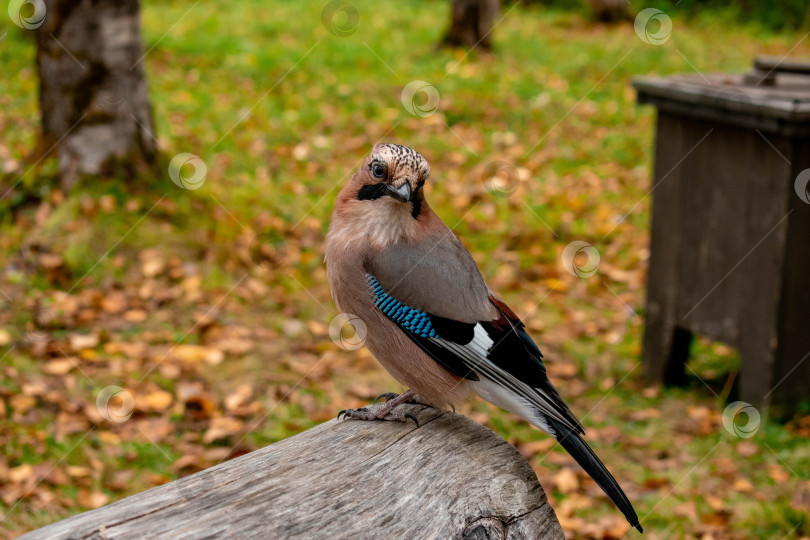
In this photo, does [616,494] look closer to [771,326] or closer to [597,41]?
[771,326]

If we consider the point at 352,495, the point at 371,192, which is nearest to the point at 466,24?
the point at 371,192

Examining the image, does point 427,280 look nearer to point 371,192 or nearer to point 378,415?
point 371,192

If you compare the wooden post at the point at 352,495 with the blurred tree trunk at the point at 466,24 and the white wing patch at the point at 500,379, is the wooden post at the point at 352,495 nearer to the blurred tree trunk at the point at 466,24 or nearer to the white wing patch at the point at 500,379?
the white wing patch at the point at 500,379

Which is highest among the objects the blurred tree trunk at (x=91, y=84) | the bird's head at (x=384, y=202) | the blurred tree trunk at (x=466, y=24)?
the blurred tree trunk at (x=466, y=24)

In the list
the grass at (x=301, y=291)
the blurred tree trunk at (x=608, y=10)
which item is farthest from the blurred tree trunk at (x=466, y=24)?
the blurred tree trunk at (x=608, y=10)

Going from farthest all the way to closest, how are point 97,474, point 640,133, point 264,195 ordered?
1. point 640,133
2. point 264,195
3. point 97,474

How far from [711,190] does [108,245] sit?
158 inches

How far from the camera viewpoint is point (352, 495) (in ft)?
6.84

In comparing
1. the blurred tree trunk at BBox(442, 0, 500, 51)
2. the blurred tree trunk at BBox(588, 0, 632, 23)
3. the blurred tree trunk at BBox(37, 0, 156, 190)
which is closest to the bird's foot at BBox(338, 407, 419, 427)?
the blurred tree trunk at BBox(37, 0, 156, 190)

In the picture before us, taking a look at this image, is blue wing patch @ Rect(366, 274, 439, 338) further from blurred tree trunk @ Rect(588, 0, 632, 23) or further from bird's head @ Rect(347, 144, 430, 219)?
blurred tree trunk @ Rect(588, 0, 632, 23)

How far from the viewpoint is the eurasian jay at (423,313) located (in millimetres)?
2617

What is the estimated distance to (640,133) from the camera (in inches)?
401

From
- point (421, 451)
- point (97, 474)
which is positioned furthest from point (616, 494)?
point (97, 474)

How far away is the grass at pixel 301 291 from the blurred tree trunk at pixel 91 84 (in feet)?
0.68
